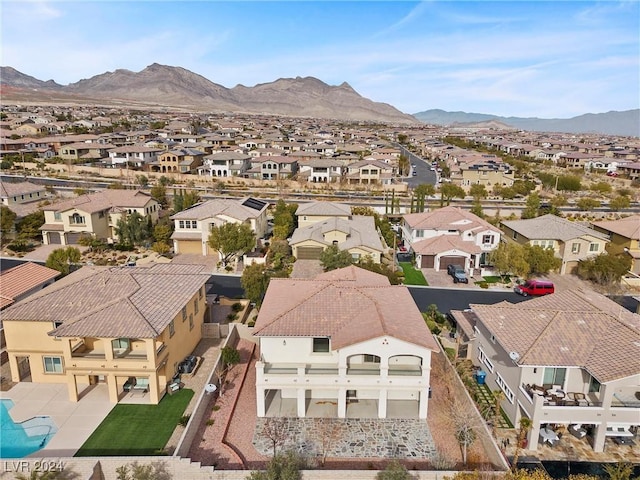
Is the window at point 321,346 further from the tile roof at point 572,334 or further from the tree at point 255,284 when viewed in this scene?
the tree at point 255,284

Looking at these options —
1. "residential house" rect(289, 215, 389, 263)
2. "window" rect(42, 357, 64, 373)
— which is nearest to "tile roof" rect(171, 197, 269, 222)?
"residential house" rect(289, 215, 389, 263)

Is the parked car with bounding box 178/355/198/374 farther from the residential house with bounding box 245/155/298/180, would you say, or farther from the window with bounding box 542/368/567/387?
the residential house with bounding box 245/155/298/180

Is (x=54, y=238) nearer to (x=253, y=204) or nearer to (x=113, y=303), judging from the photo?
(x=253, y=204)

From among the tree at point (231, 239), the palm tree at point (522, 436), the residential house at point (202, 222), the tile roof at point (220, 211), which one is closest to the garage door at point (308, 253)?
the tree at point (231, 239)

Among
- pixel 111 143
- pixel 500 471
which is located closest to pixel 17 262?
pixel 500 471

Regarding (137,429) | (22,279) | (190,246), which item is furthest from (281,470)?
(190,246)
